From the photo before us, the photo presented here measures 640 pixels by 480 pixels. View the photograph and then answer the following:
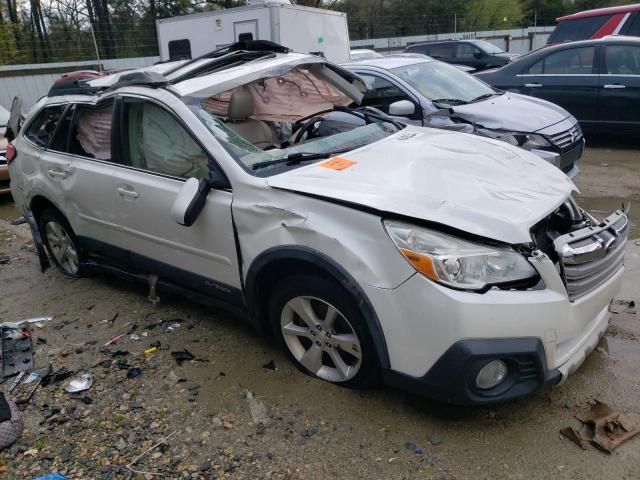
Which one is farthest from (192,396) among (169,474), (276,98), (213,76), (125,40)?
(125,40)

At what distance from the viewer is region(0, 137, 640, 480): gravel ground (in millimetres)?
2484

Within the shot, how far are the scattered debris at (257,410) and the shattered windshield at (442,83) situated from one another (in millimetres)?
4375

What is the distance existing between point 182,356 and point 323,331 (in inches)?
43.9

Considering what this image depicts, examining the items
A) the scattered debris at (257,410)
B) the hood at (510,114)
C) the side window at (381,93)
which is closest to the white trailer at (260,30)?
the side window at (381,93)

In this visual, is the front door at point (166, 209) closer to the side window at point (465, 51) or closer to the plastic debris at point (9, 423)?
the plastic debris at point (9, 423)

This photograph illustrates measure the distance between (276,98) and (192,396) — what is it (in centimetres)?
243

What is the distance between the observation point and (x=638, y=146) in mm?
8445

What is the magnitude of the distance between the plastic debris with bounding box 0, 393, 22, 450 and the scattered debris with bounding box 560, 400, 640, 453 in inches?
108

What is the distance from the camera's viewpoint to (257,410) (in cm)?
293

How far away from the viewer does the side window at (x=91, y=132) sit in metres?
3.95

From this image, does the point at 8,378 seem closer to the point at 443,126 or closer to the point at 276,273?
the point at 276,273

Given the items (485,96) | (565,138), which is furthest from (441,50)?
(565,138)

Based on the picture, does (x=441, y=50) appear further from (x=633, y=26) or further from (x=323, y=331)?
(x=323, y=331)

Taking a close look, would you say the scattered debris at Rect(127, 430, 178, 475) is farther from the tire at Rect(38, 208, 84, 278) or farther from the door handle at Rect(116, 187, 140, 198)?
the tire at Rect(38, 208, 84, 278)
